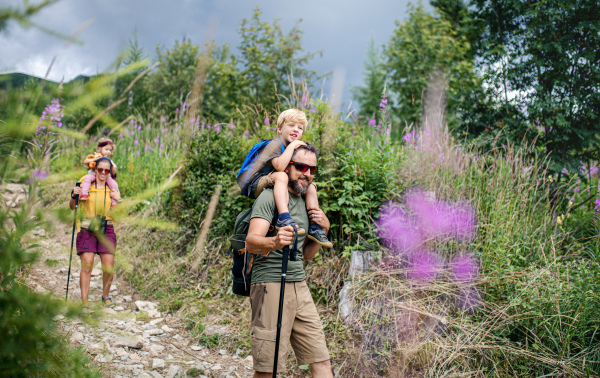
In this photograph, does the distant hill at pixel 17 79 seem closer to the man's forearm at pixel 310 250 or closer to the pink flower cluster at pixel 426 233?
the man's forearm at pixel 310 250

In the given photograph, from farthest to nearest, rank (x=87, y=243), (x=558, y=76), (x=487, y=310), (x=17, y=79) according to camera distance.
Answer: (x=558, y=76), (x=87, y=243), (x=487, y=310), (x=17, y=79)

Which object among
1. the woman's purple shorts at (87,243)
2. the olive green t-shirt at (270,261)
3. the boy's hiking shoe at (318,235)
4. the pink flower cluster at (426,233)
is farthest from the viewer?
the woman's purple shorts at (87,243)

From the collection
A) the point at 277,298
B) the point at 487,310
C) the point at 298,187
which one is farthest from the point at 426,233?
the point at 277,298

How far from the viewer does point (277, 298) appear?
2521 millimetres

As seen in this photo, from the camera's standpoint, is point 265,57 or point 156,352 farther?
point 265,57

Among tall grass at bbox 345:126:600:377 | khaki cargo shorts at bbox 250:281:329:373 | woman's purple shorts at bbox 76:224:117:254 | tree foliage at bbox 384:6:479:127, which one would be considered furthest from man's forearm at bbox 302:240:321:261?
tree foliage at bbox 384:6:479:127

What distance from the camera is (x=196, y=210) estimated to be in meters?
5.61

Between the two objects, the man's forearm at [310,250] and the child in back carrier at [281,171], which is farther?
the man's forearm at [310,250]

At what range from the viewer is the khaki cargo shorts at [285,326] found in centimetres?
244

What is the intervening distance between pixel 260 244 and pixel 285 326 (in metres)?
0.55

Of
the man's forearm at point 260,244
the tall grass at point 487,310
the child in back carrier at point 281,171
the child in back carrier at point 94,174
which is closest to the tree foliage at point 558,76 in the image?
the tall grass at point 487,310

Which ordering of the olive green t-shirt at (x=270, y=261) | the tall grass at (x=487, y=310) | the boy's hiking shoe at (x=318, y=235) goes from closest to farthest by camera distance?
the olive green t-shirt at (x=270, y=261)
the boy's hiking shoe at (x=318, y=235)
the tall grass at (x=487, y=310)

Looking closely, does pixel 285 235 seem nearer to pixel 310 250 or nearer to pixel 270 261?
pixel 270 261

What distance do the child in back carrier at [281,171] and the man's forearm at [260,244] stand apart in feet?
0.43
